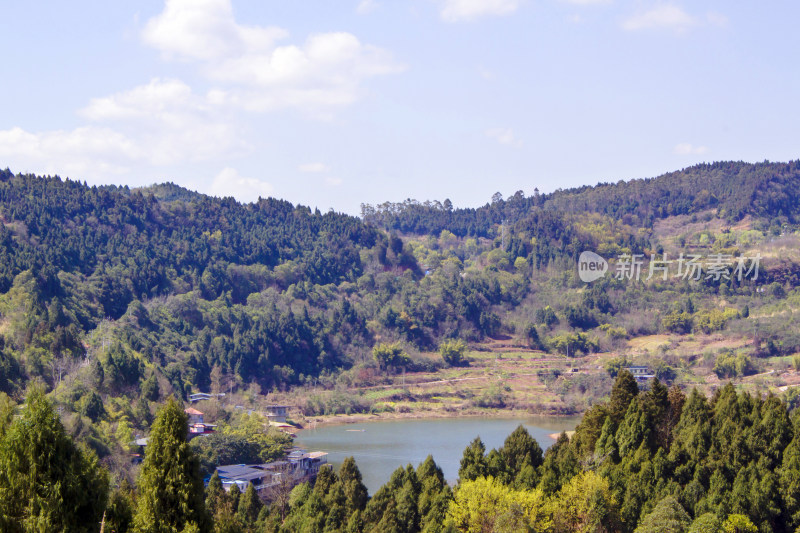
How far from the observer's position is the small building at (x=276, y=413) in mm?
44784

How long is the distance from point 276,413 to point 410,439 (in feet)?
24.9

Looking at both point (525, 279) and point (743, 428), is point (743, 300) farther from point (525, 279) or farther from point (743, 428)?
point (743, 428)

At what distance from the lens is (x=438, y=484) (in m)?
19.5

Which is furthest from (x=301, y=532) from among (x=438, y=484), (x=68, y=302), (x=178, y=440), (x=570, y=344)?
(x=570, y=344)

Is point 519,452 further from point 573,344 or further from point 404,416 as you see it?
point 573,344

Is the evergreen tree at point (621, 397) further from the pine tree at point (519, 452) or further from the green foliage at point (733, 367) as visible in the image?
the green foliage at point (733, 367)

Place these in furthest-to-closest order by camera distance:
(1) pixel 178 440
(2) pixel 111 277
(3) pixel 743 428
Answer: (2) pixel 111 277 < (3) pixel 743 428 < (1) pixel 178 440

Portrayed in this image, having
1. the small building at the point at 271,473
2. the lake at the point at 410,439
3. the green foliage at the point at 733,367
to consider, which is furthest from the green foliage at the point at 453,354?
the small building at the point at 271,473

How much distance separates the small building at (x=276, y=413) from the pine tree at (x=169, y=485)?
36.7 metres

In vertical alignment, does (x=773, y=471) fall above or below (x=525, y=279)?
below

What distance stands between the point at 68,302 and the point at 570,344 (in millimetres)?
34552

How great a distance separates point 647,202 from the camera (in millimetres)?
97625

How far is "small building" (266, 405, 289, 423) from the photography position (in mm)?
44784

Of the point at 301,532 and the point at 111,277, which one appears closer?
the point at 301,532
